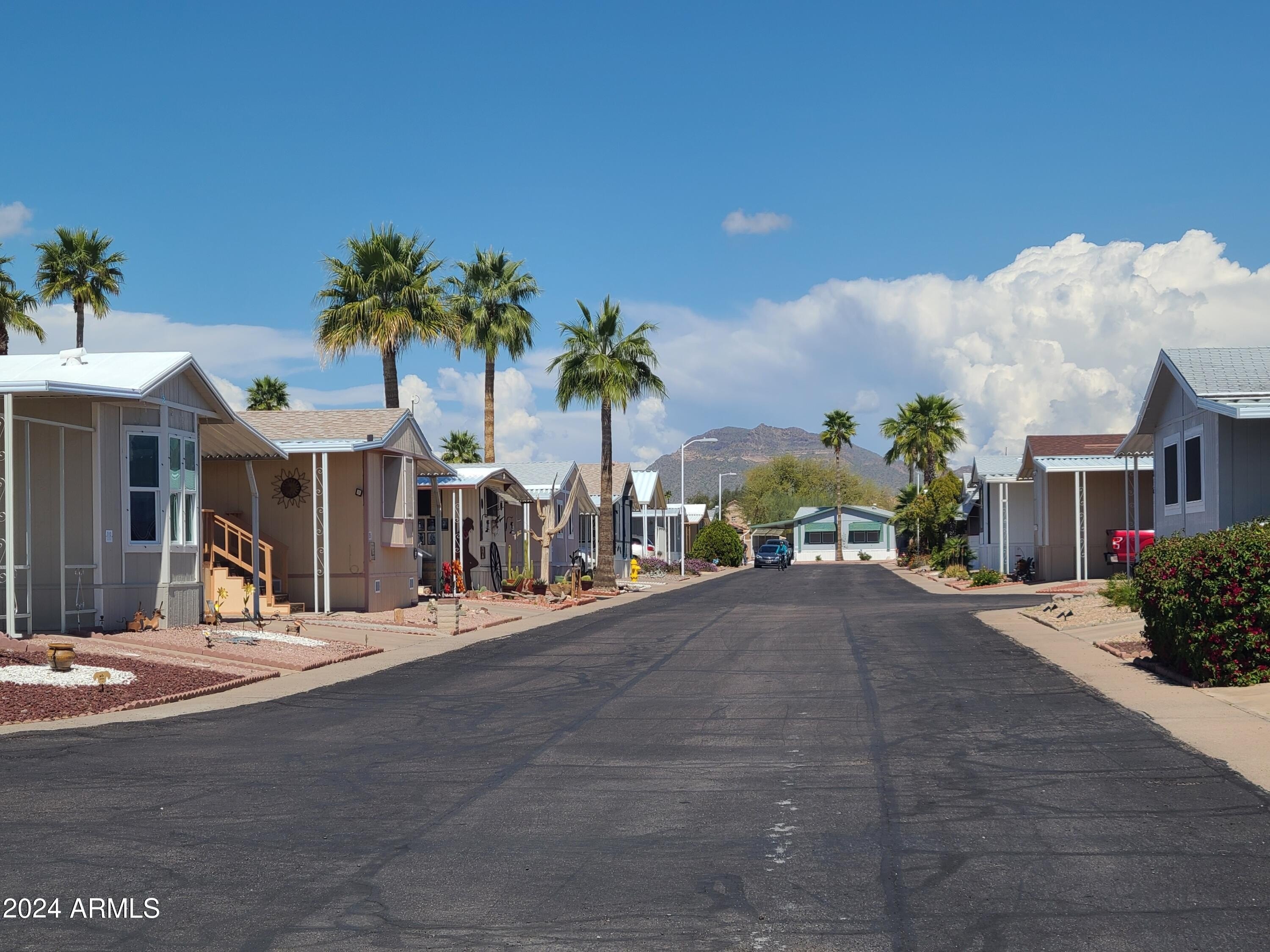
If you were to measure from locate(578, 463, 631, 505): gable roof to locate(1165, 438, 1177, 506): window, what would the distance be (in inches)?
1371

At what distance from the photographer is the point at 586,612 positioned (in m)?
30.1

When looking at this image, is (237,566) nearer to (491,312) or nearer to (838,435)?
(491,312)

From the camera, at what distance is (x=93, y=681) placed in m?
13.8

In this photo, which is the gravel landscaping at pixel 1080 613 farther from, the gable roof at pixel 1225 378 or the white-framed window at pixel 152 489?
the white-framed window at pixel 152 489

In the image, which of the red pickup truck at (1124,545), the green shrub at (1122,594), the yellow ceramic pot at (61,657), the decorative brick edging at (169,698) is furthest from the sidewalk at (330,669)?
the red pickup truck at (1124,545)

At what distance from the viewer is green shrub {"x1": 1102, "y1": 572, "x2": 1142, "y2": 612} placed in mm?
21781

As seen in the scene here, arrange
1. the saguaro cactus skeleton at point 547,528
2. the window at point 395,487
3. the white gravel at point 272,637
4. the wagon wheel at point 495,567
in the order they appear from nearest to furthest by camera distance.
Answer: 1. the white gravel at point 272,637
2. the window at point 395,487
3. the saguaro cactus skeleton at point 547,528
4. the wagon wheel at point 495,567

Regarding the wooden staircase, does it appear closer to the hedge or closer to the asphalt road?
the asphalt road

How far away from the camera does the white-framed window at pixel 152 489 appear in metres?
19.2

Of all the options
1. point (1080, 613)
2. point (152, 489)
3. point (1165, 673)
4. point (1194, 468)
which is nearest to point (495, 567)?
point (152, 489)

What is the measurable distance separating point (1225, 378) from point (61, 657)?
18.4 metres

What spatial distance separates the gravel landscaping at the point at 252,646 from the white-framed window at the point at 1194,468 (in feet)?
46.6

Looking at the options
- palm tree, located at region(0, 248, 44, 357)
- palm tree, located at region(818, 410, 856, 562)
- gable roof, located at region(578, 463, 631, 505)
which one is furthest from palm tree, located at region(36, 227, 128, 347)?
palm tree, located at region(818, 410, 856, 562)

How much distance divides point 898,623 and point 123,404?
14405mm
